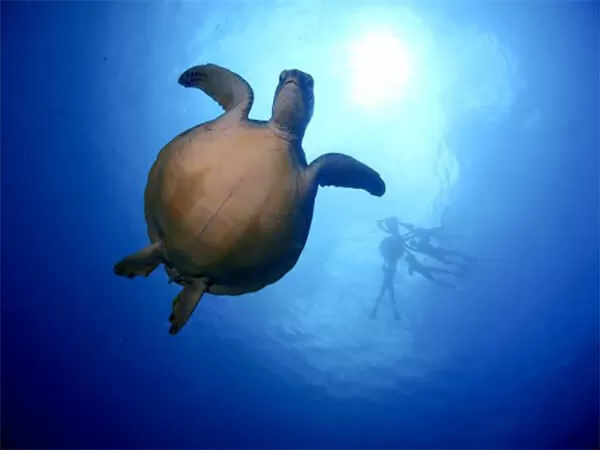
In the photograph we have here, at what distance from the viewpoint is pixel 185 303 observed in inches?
151

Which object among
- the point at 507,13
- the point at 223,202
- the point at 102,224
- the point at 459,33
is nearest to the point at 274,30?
the point at 459,33

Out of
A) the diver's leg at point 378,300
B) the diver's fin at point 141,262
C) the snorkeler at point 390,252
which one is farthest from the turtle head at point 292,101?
the diver's leg at point 378,300

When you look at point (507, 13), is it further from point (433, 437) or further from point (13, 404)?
point (13, 404)

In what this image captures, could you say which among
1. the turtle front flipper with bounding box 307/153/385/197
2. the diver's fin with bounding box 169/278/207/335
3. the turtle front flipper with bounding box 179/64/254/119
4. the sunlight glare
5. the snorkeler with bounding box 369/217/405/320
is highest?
the sunlight glare

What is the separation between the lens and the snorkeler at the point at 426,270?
11984 millimetres

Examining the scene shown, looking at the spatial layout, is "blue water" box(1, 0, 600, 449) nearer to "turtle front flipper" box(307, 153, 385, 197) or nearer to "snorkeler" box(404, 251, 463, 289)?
"snorkeler" box(404, 251, 463, 289)

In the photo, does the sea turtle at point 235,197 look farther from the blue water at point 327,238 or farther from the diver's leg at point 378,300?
the diver's leg at point 378,300

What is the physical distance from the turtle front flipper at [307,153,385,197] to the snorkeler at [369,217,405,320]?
22.3 ft

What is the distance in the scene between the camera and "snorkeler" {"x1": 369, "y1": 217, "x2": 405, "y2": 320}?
11.1 m

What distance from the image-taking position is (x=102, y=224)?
40.9ft

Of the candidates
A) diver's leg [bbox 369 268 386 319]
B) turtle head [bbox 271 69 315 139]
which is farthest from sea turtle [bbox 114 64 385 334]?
diver's leg [bbox 369 268 386 319]

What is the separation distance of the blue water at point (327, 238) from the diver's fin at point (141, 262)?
6.04 m

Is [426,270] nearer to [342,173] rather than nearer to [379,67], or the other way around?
[379,67]

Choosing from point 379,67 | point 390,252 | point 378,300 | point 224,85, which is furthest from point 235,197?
point 378,300
